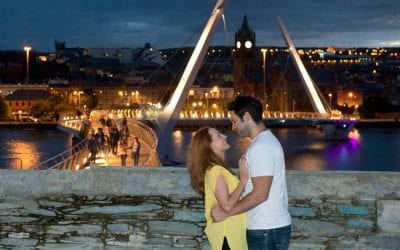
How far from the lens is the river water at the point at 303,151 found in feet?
142

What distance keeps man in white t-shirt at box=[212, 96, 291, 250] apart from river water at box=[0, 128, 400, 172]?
3574 cm

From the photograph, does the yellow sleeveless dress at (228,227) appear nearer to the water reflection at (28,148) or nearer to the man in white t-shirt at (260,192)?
the man in white t-shirt at (260,192)

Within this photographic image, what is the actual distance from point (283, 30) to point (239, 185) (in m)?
69.0

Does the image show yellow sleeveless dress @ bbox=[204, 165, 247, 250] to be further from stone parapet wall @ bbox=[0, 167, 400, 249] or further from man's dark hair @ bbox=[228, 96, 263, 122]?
stone parapet wall @ bbox=[0, 167, 400, 249]

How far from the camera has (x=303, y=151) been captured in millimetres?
53500

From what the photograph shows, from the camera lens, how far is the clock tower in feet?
390

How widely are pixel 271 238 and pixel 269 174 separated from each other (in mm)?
A: 375

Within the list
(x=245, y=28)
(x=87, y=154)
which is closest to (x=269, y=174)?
(x=87, y=154)

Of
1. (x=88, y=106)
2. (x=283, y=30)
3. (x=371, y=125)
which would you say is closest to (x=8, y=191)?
(x=283, y=30)

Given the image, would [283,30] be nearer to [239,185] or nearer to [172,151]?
[172,151]

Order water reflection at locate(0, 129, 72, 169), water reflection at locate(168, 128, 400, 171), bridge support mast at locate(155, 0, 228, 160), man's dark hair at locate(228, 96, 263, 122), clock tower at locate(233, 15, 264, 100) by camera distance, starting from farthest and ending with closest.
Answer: clock tower at locate(233, 15, 264, 100) → bridge support mast at locate(155, 0, 228, 160) → water reflection at locate(0, 129, 72, 169) → water reflection at locate(168, 128, 400, 171) → man's dark hair at locate(228, 96, 263, 122)

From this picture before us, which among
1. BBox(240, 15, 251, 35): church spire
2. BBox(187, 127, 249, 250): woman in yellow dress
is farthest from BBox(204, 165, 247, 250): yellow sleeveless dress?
BBox(240, 15, 251, 35): church spire

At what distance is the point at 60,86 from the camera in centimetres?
10988

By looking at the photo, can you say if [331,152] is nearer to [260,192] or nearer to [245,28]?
[260,192]
